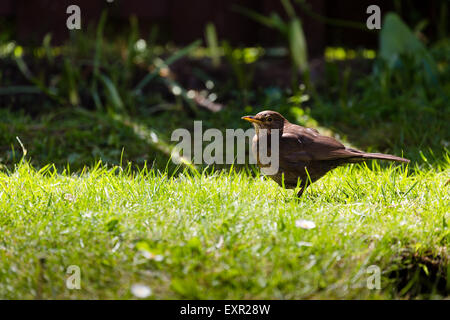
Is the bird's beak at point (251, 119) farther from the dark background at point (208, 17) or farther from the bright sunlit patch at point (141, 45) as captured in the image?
the dark background at point (208, 17)

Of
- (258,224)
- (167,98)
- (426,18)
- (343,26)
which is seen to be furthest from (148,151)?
(426,18)

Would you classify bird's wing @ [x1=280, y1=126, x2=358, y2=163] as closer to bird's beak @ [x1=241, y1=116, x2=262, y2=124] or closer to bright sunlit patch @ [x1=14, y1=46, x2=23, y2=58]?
bird's beak @ [x1=241, y1=116, x2=262, y2=124]

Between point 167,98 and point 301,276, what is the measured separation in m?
4.18

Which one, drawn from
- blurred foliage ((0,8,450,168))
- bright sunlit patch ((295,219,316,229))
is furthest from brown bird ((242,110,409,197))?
blurred foliage ((0,8,450,168))

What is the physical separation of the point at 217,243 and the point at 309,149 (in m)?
1.08

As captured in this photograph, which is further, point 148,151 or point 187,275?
point 148,151

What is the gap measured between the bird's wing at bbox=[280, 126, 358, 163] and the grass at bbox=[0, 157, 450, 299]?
0.27 meters

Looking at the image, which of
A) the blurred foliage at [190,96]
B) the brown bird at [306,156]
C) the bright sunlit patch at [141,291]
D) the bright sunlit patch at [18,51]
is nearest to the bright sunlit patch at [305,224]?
the brown bird at [306,156]

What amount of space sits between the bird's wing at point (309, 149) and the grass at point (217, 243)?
0.27 meters

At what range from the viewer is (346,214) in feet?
10.3

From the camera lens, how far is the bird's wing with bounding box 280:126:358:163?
11.5 feet

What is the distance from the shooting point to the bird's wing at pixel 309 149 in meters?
3.52

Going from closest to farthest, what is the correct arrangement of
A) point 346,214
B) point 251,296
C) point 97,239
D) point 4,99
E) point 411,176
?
point 251,296 < point 97,239 < point 346,214 < point 411,176 < point 4,99
